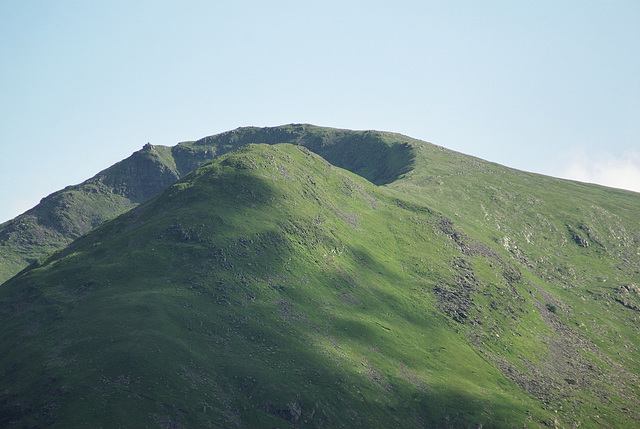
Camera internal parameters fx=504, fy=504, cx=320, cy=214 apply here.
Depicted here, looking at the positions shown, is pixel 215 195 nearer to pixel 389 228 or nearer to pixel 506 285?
pixel 389 228

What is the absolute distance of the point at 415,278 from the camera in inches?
6762

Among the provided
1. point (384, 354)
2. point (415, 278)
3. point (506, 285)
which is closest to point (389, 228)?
point (415, 278)

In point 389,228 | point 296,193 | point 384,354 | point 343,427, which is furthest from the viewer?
point 389,228

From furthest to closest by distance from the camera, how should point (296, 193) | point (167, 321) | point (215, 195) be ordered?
point (296, 193) → point (215, 195) → point (167, 321)

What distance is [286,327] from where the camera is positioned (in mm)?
123250

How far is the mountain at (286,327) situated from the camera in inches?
3802

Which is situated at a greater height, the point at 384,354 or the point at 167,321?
the point at 167,321

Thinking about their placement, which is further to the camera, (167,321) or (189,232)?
(189,232)

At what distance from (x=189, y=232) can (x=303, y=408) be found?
211ft

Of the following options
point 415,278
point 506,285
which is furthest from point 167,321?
point 506,285

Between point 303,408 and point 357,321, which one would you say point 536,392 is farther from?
point 303,408

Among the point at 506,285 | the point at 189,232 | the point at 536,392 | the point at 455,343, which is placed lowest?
the point at 536,392

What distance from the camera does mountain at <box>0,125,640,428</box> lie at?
96562 mm

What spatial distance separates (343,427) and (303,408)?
9.00 meters
